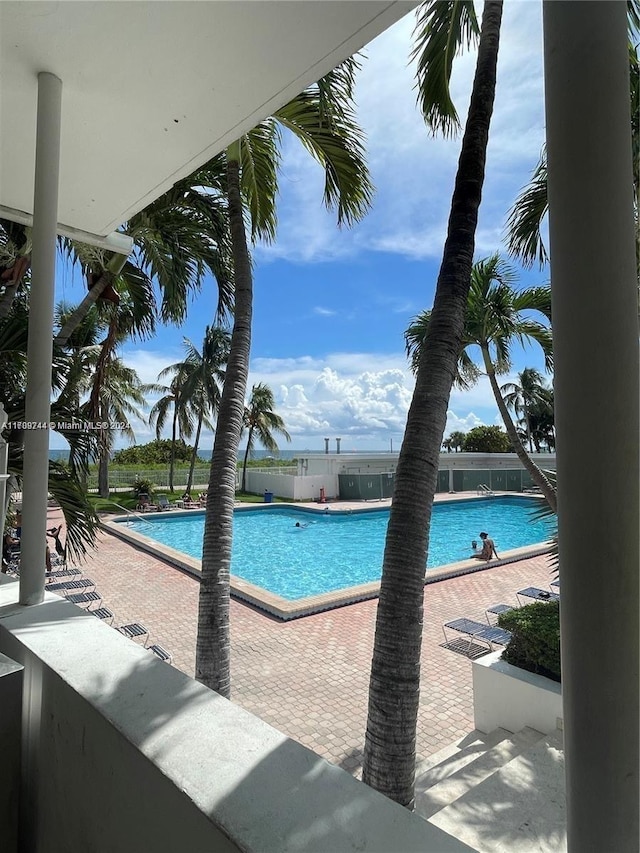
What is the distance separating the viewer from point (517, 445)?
625 centimetres

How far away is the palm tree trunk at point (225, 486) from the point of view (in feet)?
14.4

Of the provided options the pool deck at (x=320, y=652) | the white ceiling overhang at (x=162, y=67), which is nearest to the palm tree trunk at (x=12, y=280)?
the white ceiling overhang at (x=162, y=67)

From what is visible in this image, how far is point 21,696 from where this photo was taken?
1702 mm

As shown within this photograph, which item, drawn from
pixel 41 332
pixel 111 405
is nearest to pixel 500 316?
pixel 41 332

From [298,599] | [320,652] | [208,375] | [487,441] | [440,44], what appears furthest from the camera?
[487,441]

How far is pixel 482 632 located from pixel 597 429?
24.4ft

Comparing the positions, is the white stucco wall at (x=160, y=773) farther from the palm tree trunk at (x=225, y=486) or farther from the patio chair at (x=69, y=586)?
the patio chair at (x=69, y=586)

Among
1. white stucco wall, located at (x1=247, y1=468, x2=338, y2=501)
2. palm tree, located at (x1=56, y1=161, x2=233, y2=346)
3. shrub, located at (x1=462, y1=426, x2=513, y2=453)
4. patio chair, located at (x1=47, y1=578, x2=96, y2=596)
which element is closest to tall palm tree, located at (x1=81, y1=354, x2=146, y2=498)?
palm tree, located at (x1=56, y1=161, x2=233, y2=346)

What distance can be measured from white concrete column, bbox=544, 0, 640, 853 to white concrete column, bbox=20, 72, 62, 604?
2328mm

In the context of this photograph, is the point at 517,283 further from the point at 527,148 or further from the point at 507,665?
the point at 507,665

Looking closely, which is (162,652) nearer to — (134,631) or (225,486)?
(134,631)

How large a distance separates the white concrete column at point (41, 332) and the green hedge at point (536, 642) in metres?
4.60

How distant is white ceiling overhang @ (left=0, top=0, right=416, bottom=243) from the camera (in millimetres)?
2184

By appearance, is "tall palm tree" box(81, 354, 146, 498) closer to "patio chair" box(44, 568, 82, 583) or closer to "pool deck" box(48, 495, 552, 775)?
"patio chair" box(44, 568, 82, 583)
